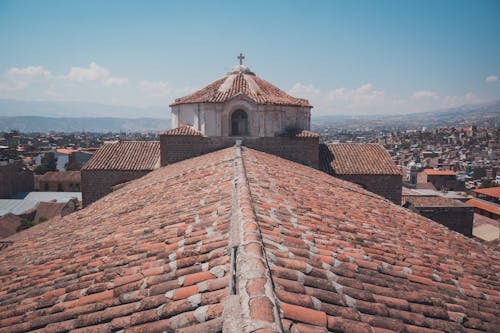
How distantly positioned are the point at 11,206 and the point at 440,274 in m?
33.9

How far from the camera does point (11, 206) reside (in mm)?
29984

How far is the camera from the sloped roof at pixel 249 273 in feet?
9.22

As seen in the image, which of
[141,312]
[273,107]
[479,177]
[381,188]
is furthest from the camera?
[479,177]

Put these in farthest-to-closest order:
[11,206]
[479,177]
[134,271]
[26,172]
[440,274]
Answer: [479,177] < [26,172] < [11,206] < [440,274] < [134,271]

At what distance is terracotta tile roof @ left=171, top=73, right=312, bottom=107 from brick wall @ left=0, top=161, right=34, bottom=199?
28504 millimetres

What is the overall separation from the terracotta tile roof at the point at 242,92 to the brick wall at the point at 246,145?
1.44m

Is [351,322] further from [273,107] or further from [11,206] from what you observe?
[11,206]

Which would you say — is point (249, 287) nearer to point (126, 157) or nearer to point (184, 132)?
point (184, 132)

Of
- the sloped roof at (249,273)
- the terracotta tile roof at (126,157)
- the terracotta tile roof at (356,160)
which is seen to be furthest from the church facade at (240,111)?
the sloped roof at (249,273)

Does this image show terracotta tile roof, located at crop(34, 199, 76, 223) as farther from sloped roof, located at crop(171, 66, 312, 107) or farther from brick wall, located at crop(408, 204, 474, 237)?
brick wall, located at crop(408, 204, 474, 237)

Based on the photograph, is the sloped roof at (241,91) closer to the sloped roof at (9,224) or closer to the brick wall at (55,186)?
the sloped roof at (9,224)

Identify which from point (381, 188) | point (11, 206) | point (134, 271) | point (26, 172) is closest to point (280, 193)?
point (134, 271)

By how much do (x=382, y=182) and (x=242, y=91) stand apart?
23.1 feet

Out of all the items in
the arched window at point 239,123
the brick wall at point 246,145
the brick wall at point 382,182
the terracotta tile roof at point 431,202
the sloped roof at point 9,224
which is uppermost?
the arched window at point 239,123
